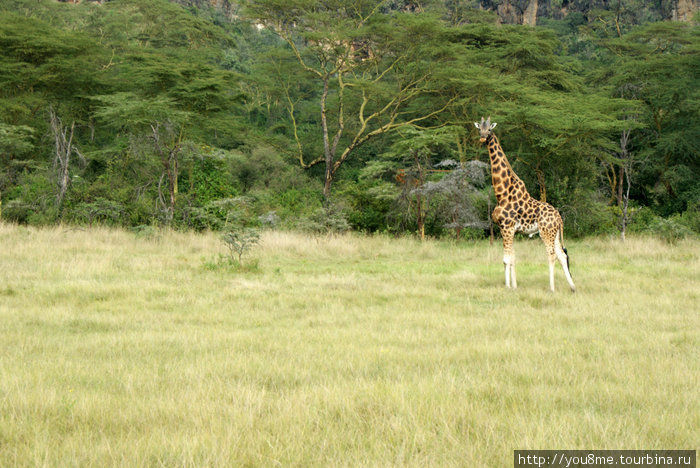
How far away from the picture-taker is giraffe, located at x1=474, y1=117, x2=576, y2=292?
10430 millimetres

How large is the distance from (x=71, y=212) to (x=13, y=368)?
16021 millimetres

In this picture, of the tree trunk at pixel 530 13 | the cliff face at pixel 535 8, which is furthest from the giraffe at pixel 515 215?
the tree trunk at pixel 530 13

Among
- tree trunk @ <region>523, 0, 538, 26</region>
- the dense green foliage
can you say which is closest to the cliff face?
tree trunk @ <region>523, 0, 538, 26</region>

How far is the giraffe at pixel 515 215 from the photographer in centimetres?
1043

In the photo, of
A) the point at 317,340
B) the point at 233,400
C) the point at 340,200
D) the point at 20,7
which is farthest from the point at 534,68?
the point at 20,7

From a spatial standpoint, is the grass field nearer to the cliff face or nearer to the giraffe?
the giraffe

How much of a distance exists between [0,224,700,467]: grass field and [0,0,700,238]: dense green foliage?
764 centimetres

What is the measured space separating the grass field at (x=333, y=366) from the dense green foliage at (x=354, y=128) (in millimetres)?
7640

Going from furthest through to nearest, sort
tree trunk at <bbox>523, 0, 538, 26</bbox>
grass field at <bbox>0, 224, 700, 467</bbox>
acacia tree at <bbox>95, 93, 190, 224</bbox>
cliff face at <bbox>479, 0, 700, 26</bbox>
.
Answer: tree trunk at <bbox>523, 0, 538, 26</bbox>
cliff face at <bbox>479, 0, 700, 26</bbox>
acacia tree at <bbox>95, 93, 190, 224</bbox>
grass field at <bbox>0, 224, 700, 467</bbox>

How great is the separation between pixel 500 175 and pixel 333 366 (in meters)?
7.17

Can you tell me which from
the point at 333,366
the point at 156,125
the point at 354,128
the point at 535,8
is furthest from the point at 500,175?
the point at 535,8

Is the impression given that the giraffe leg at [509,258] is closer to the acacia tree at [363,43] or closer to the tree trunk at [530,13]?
the acacia tree at [363,43]

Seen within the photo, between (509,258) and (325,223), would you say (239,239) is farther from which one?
(325,223)

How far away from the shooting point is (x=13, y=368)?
5.11m
